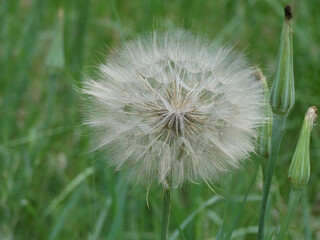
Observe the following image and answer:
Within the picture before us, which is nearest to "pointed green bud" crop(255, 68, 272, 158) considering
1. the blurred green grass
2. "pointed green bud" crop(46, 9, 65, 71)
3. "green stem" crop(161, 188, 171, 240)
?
the blurred green grass

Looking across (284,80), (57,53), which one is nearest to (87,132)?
(57,53)

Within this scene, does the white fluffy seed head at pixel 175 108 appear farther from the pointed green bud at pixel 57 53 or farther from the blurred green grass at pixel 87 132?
the pointed green bud at pixel 57 53

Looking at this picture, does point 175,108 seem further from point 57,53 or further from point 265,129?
point 57,53

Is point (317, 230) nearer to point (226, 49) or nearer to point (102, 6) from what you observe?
point (226, 49)

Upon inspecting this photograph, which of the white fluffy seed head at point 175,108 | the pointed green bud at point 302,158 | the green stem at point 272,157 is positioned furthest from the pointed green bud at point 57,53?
the pointed green bud at point 302,158

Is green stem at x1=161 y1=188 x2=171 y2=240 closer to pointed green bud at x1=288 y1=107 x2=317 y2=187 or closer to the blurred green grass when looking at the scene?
pointed green bud at x1=288 y1=107 x2=317 y2=187
